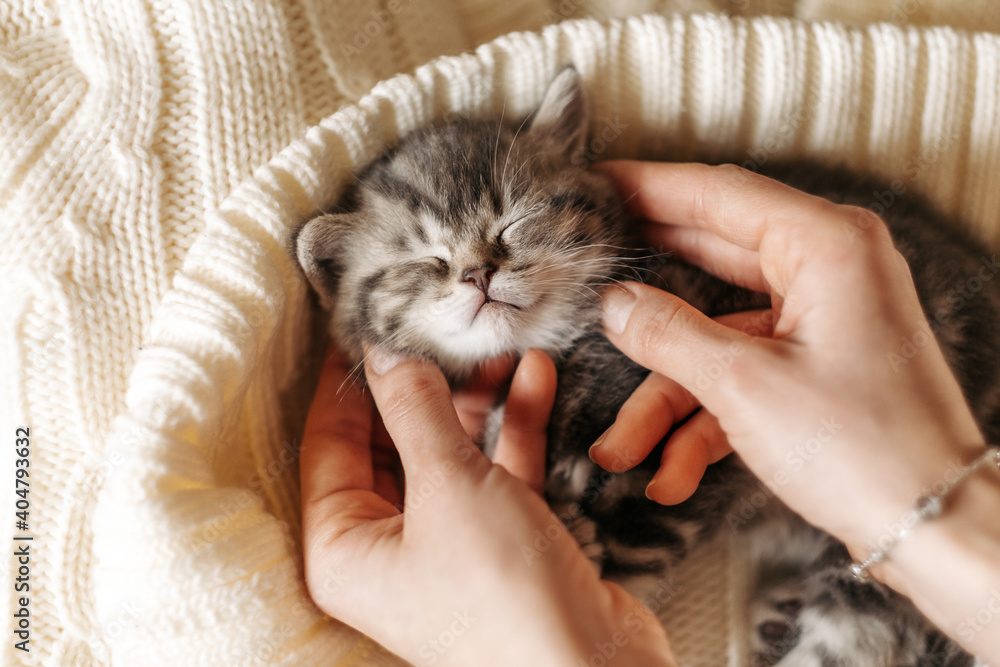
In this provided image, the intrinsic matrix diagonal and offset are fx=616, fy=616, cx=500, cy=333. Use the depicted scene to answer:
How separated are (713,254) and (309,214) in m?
0.79

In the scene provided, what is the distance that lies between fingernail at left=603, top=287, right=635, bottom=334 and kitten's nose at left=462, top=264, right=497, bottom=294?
215 mm

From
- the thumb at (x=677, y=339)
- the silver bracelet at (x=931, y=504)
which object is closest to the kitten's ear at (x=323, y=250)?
the thumb at (x=677, y=339)

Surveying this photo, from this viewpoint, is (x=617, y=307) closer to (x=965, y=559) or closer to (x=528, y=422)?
(x=528, y=422)

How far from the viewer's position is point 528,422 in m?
1.05

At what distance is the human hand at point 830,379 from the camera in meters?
0.80

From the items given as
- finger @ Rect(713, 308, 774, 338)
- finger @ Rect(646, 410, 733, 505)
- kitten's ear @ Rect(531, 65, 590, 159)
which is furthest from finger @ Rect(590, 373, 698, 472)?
kitten's ear @ Rect(531, 65, 590, 159)

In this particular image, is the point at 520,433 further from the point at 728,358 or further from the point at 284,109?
the point at 284,109

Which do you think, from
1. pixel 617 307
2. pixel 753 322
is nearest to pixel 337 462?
pixel 617 307

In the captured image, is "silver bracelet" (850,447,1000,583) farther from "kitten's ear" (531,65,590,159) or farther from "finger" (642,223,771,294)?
"kitten's ear" (531,65,590,159)

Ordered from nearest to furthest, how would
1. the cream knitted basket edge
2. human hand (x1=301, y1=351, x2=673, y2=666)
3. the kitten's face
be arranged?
human hand (x1=301, y1=351, x2=673, y2=666) → the cream knitted basket edge → the kitten's face

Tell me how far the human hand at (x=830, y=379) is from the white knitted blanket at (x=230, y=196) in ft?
1.59

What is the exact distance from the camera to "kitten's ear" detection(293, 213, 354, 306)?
108cm

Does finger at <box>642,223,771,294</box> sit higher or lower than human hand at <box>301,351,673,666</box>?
higher

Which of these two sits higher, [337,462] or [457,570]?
[457,570]
